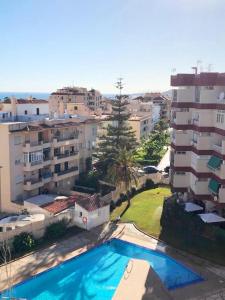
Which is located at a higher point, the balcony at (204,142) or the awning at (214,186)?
the balcony at (204,142)

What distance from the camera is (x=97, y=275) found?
107 feet

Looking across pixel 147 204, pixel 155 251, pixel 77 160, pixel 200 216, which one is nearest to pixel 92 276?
pixel 155 251

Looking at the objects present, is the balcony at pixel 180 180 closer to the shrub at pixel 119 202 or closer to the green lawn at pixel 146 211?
the green lawn at pixel 146 211

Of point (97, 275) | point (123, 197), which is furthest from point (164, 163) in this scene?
point (97, 275)

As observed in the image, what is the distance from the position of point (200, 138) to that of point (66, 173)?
19863 mm

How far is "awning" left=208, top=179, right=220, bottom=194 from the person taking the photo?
4025 cm

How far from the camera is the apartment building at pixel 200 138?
4044cm

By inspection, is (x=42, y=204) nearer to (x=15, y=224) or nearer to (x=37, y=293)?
(x=15, y=224)

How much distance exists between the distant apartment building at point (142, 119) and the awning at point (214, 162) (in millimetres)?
51798

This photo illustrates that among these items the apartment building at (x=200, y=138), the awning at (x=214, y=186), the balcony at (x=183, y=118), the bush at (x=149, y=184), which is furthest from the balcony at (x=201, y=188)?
the bush at (x=149, y=184)

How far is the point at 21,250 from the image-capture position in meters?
36.1

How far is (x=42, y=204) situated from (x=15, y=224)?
20.7 ft

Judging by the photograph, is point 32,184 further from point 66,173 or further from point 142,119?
point 142,119

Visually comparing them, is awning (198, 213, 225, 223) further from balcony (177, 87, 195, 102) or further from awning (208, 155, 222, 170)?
balcony (177, 87, 195, 102)
